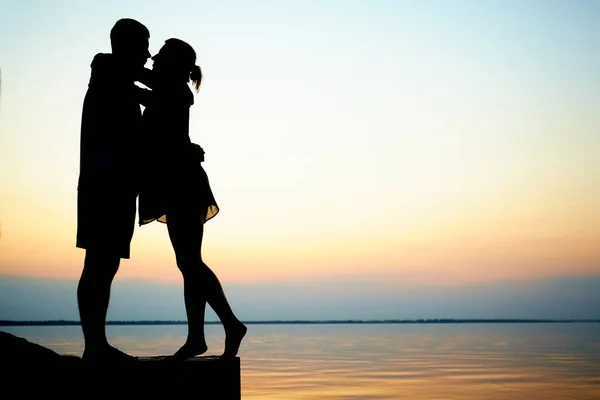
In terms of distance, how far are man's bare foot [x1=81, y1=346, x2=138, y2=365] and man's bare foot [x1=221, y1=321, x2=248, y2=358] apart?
735 millimetres

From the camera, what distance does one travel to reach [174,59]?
20.0 feet

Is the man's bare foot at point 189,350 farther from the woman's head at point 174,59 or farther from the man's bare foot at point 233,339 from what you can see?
the woman's head at point 174,59

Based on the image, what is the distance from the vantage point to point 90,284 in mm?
5664

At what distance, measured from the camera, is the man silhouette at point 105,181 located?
5598 mm

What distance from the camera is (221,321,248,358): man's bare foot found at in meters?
6.04

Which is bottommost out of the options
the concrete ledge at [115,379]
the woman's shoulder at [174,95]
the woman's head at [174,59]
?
the concrete ledge at [115,379]

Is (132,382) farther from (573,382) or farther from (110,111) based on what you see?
(573,382)

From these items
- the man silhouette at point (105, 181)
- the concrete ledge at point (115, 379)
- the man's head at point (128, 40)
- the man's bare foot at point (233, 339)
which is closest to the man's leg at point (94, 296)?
the man silhouette at point (105, 181)

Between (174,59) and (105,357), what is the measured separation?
2.31 meters

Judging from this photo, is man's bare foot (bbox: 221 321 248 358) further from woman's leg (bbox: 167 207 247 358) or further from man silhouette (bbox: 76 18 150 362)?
man silhouette (bbox: 76 18 150 362)

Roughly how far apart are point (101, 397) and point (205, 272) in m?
1.26

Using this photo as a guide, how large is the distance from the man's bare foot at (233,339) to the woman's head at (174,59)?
6.54 ft

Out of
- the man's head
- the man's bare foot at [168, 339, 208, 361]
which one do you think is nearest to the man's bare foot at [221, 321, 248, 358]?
the man's bare foot at [168, 339, 208, 361]

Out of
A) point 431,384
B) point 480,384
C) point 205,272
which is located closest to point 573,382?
point 480,384
